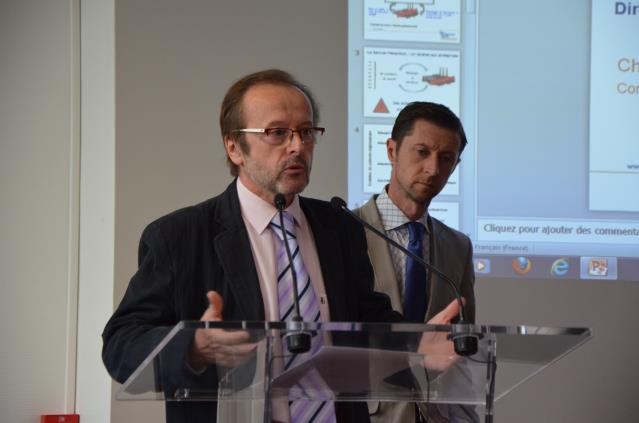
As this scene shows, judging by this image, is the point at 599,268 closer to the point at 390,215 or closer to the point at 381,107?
the point at 381,107

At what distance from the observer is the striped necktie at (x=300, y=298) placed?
6.70ft

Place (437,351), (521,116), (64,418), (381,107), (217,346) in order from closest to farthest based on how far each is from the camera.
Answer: (217,346) < (437,351) < (64,418) < (381,107) < (521,116)

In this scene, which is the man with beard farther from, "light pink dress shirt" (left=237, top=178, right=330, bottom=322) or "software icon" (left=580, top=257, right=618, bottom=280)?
"software icon" (left=580, top=257, right=618, bottom=280)

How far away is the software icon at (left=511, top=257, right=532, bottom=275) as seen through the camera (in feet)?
13.6

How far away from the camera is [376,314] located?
2326mm

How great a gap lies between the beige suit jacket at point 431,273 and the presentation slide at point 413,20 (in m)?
1.12

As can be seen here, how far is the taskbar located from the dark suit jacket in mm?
1886

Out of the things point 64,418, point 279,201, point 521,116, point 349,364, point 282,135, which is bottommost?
point 64,418

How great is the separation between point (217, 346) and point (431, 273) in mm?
1620

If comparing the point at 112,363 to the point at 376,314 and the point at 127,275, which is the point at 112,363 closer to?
the point at 376,314

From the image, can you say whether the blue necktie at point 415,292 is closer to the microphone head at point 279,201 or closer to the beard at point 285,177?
the beard at point 285,177

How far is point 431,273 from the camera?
3152 mm

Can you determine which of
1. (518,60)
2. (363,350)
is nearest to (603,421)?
(518,60)

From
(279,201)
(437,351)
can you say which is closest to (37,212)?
(279,201)
